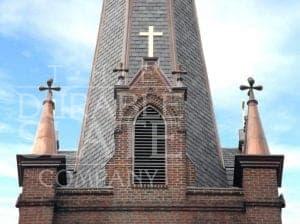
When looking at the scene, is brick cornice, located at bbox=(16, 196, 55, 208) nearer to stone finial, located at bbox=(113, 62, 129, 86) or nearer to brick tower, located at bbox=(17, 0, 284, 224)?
brick tower, located at bbox=(17, 0, 284, 224)

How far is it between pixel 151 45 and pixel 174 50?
0.73 metres

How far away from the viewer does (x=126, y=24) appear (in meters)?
29.8

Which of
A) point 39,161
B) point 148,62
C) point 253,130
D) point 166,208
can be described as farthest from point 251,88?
point 39,161

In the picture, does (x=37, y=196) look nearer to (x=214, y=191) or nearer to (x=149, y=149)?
(x=149, y=149)

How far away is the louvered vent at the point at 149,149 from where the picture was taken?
25.9 meters

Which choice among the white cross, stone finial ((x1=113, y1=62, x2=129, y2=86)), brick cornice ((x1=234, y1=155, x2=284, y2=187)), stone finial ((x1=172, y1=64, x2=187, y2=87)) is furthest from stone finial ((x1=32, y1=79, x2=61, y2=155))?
brick cornice ((x1=234, y1=155, x2=284, y2=187))

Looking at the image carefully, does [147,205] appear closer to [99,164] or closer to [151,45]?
[99,164]

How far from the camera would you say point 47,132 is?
1038 inches

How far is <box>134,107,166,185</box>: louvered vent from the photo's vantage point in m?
25.9

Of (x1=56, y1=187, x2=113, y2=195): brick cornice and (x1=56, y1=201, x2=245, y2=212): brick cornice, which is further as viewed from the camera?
(x1=56, y1=187, x2=113, y2=195): brick cornice

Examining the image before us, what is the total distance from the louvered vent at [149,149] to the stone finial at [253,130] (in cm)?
219

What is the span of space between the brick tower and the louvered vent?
0.03m

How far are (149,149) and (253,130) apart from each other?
273 cm

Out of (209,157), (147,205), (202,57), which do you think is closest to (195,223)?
(147,205)
